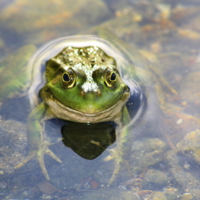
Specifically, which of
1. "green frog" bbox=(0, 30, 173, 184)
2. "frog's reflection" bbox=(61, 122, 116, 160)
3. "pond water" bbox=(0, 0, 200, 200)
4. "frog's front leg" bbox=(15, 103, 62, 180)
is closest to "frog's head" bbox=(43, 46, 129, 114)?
"green frog" bbox=(0, 30, 173, 184)

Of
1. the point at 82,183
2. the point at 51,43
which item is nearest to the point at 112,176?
the point at 82,183

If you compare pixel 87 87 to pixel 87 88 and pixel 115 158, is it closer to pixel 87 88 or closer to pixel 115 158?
pixel 87 88

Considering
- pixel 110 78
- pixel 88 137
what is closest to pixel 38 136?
pixel 88 137

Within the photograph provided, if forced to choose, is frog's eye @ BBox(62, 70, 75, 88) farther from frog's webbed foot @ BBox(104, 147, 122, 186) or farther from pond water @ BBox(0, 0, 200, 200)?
frog's webbed foot @ BBox(104, 147, 122, 186)

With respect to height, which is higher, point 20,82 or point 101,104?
point 101,104

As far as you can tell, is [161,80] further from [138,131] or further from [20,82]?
[20,82]

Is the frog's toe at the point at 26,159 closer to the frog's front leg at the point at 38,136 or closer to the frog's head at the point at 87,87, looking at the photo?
the frog's front leg at the point at 38,136
